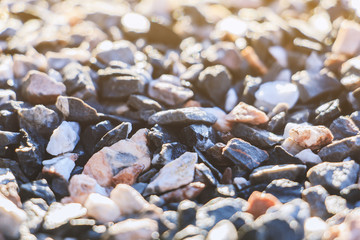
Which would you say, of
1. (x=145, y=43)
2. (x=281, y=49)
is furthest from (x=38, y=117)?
(x=281, y=49)

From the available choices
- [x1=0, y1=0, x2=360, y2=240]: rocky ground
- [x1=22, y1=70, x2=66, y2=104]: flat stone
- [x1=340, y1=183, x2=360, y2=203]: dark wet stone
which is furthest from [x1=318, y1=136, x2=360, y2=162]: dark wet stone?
[x1=22, y1=70, x2=66, y2=104]: flat stone

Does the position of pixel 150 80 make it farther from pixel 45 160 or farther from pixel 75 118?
pixel 45 160

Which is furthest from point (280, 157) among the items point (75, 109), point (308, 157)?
point (75, 109)

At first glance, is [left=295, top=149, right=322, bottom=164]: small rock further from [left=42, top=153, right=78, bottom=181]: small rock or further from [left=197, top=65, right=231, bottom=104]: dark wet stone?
[left=42, top=153, right=78, bottom=181]: small rock

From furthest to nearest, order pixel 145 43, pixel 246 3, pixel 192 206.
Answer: pixel 246 3 → pixel 145 43 → pixel 192 206

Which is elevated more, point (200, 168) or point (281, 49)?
point (281, 49)

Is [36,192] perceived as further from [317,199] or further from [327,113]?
[327,113]
